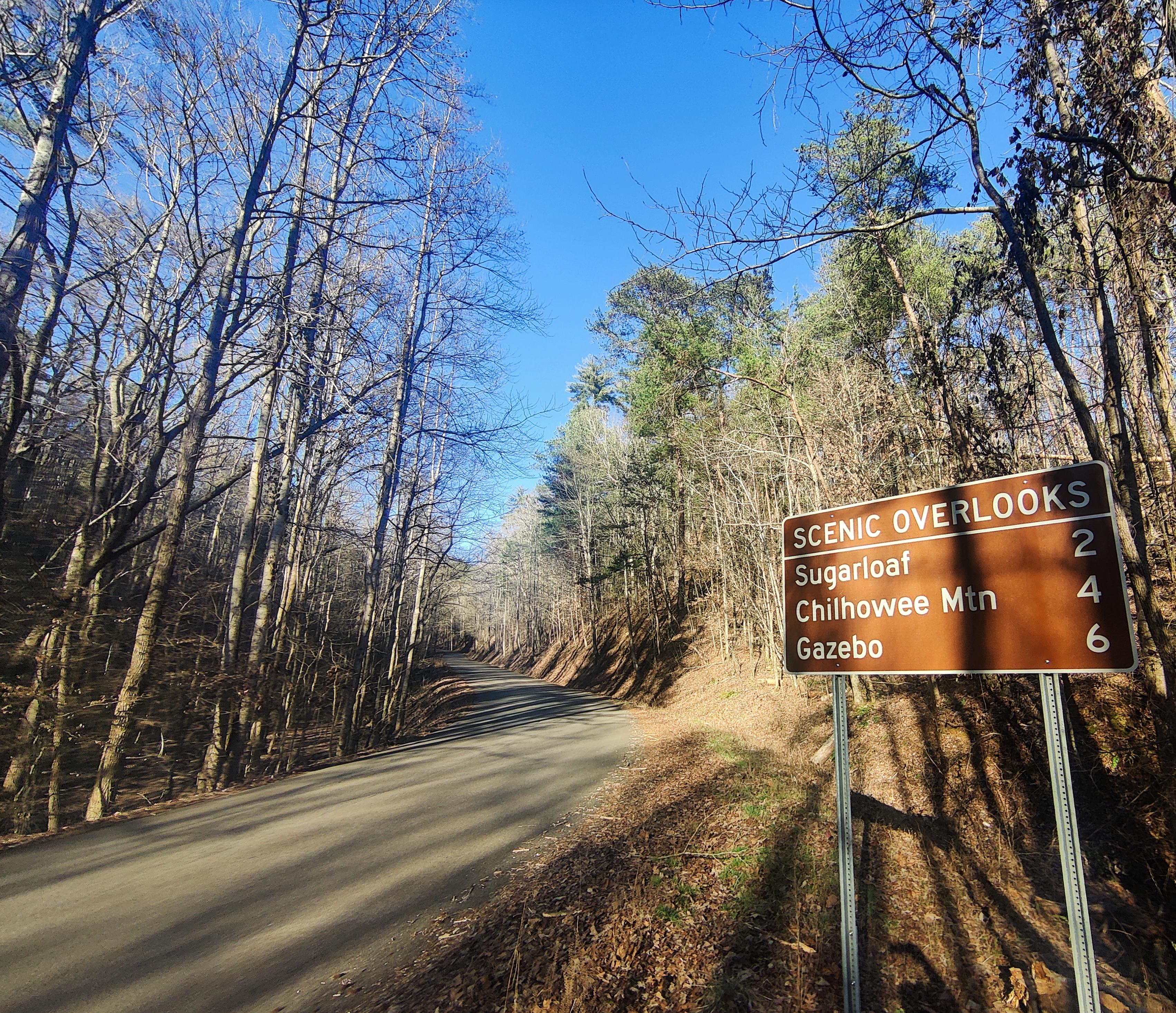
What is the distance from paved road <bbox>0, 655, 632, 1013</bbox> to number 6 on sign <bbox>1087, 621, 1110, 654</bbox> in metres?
4.45

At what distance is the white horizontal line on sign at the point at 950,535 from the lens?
224cm

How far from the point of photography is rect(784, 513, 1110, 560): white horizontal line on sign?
2.24 m

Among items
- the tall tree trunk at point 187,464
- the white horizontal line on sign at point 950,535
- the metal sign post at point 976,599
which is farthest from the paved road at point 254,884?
the white horizontal line on sign at point 950,535

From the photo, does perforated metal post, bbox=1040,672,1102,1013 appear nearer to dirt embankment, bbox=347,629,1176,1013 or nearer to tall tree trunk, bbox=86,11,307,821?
dirt embankment, bbox=347,629,1176,1013

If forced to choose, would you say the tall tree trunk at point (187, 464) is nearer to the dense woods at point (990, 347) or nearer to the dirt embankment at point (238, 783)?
the dirt embankment at point (238, 783)

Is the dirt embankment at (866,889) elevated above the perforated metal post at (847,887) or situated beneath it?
situated beneath

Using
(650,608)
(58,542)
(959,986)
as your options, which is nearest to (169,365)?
(58,542)

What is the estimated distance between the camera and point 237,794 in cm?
741

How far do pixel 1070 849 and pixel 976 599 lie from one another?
1.00 metres

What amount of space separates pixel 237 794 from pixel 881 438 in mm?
11263

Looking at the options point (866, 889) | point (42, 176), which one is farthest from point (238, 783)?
point (866, 889)

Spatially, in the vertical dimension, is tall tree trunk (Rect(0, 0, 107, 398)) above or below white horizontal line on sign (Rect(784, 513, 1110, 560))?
above

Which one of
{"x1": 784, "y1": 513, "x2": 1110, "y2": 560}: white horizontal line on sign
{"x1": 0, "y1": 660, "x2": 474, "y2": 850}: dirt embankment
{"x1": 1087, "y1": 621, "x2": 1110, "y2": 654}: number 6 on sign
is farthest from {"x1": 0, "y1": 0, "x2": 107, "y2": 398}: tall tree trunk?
{"x1": 1087, "y1": 621, "x2": 1110, "y2": 654}: number 6 on sign

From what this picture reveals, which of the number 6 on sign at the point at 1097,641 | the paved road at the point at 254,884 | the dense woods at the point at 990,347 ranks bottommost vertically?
the paved road at the point at 254,884
